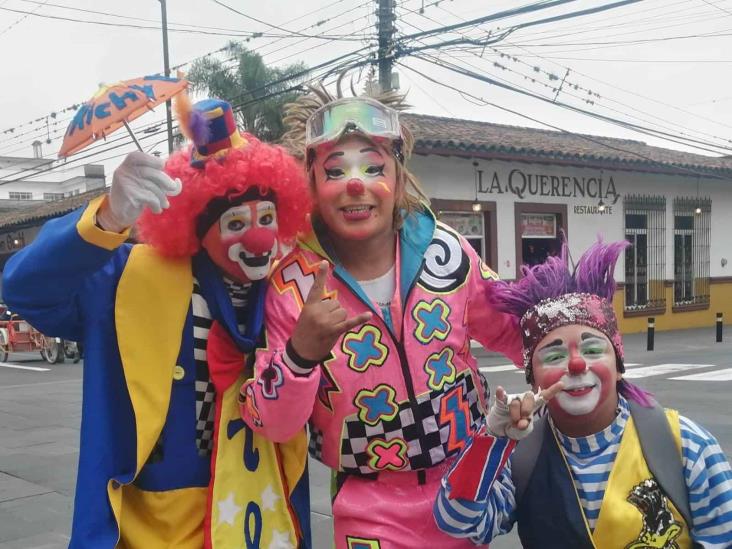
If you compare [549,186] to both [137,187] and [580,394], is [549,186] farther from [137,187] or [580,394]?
[137,187]

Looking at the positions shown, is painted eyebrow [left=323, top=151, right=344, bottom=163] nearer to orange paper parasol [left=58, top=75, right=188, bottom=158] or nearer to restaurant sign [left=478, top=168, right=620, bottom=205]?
orange paper parasol [left=58, top=75, right=188, bottom=158]

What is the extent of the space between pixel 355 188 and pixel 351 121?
23 cm

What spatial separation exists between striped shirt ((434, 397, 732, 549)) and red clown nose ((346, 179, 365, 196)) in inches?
31.3

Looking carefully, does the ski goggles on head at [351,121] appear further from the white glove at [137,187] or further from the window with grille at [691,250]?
the window with grille at [691,250]

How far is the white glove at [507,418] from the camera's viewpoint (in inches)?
65.0

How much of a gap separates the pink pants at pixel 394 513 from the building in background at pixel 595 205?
371 inches

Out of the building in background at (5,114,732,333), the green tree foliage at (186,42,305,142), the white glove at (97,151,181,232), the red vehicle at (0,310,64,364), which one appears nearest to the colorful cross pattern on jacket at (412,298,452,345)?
the white glove at (97,151,181,232)

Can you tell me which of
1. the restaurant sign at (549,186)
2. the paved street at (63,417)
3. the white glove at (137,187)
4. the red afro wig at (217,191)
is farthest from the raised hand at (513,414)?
the restaurant sign at (549,186)

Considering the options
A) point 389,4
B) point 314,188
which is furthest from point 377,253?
point 389,4

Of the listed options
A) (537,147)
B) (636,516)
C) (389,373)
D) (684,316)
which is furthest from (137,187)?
(684,316)

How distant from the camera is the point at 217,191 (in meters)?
2.01

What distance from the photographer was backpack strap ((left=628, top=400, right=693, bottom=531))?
1.79 metres

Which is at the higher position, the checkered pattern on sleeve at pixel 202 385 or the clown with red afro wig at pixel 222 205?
the clown with red afro wig at pixel 222 205

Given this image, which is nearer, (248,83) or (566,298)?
(566,298)
